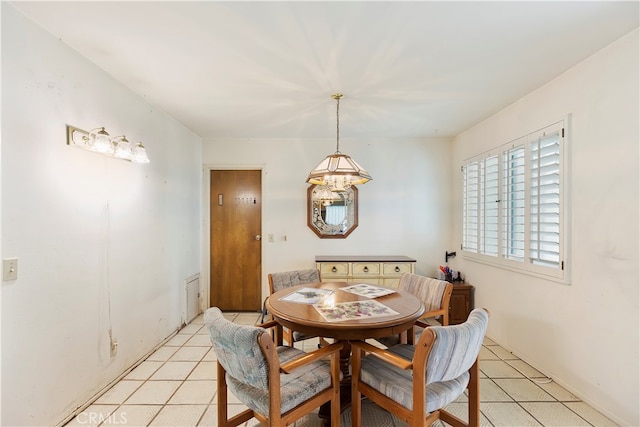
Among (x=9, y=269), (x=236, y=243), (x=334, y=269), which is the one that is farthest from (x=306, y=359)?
(x=236, y=243)

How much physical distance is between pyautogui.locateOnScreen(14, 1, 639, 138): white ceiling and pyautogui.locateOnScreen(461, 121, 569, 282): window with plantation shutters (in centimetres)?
52

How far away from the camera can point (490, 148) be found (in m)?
3.11

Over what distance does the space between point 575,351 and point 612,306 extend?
19.2 inches

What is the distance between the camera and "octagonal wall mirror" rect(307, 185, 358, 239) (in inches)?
155

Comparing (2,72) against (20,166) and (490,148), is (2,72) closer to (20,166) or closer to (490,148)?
(20,166)

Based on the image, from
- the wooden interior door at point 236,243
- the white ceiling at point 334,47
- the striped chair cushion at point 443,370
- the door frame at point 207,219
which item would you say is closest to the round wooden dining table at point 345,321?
the striped chair cushion at point 443,370

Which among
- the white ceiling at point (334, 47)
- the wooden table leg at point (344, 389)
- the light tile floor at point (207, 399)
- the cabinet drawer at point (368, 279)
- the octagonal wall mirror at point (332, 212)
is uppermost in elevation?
the white ceiling at point (334, 47)

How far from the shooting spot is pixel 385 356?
56.5 inches

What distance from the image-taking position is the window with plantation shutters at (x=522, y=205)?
7.39ft

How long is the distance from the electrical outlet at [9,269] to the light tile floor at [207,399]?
1044 millimetres

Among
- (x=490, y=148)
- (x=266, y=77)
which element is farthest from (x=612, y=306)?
(x=266, y=77)

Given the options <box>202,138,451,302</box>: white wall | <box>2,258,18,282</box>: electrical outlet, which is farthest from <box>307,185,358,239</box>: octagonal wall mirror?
<box>2,258,18,282</box>: electrical outlet

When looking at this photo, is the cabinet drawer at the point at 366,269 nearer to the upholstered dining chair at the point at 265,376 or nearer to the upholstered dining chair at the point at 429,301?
the upholstered dining chair at the point at 429,301

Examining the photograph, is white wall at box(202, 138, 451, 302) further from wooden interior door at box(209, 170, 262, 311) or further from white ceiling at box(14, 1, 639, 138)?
white ceiling at box(14, 1, 639, 138)
